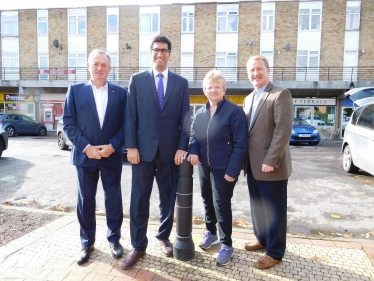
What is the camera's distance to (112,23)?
78.5 ft

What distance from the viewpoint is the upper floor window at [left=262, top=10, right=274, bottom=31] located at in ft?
72.8

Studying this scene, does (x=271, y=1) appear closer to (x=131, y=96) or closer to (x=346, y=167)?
(x=346, y=167)

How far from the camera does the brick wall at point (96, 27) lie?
2405 centimetres

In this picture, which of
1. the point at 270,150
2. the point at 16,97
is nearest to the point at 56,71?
the point at 16,97

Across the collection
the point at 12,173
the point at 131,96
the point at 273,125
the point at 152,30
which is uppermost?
the point at 152,30

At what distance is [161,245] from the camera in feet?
11.3

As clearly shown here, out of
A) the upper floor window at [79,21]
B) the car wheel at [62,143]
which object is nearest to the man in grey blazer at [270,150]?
the car wheel at [62,143]

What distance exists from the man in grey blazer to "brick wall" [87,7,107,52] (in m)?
23.1

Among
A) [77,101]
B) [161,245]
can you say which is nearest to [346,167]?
[161,245]

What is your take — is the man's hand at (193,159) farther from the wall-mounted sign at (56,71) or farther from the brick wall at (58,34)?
the brick wall at (58,34)

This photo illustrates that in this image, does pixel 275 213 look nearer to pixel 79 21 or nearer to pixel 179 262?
pixel 179 262

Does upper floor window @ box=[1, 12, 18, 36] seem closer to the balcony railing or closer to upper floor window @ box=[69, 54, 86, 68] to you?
the balcony railing

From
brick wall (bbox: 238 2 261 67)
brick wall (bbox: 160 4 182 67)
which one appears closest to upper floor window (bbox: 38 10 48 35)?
brick wall (bbox: 160 4 182 67)

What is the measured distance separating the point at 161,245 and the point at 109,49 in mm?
22915
